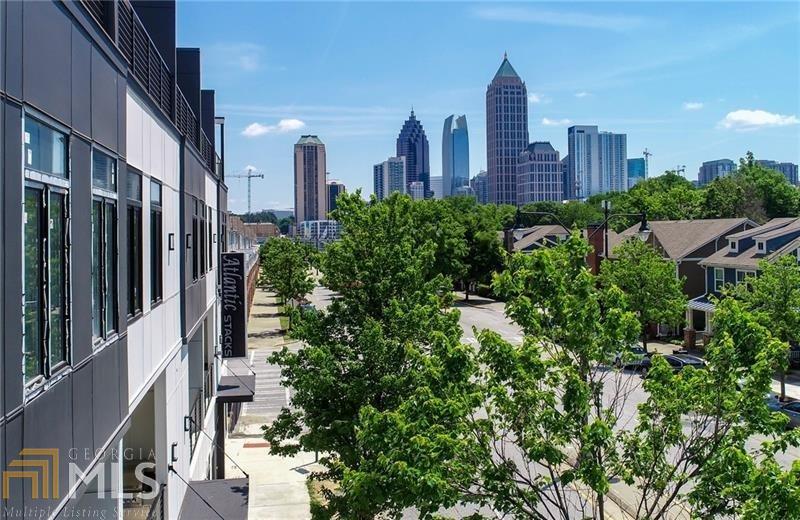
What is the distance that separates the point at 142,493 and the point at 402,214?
8.15 m

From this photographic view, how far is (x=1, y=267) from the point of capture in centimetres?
402

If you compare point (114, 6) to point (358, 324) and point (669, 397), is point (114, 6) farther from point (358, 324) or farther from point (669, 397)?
point (358, 324)

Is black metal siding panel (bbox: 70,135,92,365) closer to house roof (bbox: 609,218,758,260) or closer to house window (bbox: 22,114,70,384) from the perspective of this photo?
house window (bbox: 22,114,70,384)

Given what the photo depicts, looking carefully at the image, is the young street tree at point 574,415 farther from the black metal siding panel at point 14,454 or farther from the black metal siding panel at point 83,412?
the black metal siding panel at point 14,454

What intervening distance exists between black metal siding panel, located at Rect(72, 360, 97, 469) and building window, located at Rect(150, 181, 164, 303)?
173 inches

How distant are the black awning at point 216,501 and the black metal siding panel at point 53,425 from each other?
24.7 feet

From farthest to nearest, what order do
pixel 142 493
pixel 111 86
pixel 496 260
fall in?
pixel 496 260 < pixel 142 493 < pixel 111 86

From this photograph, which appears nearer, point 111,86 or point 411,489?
point 111,86

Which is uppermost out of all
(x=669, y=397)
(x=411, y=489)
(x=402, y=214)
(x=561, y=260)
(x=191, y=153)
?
(x=191, y=153)

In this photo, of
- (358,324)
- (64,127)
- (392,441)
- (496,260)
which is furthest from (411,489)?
(496,260)

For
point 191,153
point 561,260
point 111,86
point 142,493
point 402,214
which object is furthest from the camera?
point 402,214

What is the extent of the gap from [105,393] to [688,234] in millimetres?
51015

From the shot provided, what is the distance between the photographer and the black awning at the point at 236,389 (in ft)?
70.4

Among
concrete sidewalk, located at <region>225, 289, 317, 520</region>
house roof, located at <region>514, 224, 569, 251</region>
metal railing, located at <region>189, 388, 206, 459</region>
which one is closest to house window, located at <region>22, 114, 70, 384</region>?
metal railing, located at <region>189, 388, 206, 459</region>
